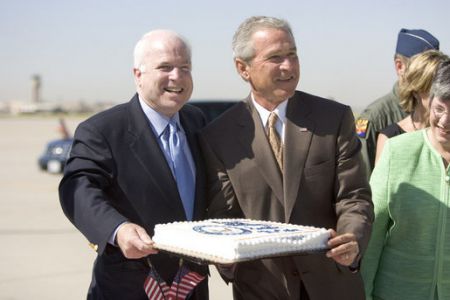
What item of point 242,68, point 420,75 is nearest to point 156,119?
point 242,68

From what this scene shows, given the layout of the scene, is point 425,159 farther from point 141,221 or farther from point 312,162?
point 141,221

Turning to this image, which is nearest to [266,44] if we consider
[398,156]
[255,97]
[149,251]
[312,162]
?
[255,97]

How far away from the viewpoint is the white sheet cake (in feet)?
7.89

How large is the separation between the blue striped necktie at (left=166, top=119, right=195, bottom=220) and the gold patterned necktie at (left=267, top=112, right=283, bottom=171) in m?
0.36

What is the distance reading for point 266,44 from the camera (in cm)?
301

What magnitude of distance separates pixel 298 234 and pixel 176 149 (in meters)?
0.78

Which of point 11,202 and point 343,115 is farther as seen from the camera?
point 11,202

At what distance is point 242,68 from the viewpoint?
3.13 m

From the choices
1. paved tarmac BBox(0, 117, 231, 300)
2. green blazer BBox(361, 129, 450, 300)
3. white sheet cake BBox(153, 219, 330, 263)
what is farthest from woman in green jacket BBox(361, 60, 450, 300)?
paved tarmac BBox(0, 117, 231, 300)

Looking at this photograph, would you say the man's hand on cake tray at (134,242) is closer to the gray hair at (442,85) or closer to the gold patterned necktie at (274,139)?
the gold patterned necktie at (274,139)

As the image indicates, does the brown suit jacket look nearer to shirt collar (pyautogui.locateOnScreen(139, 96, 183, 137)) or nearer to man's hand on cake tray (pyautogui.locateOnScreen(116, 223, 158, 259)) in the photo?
shirt collar (pyautogui.locateOnScreen(139, 96, 183, 137))

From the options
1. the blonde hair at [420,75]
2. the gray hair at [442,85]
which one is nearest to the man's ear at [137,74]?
the gray hair at [442,85]

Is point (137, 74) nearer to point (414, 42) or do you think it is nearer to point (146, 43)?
point (146, 43)

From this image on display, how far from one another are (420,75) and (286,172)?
1.10m
